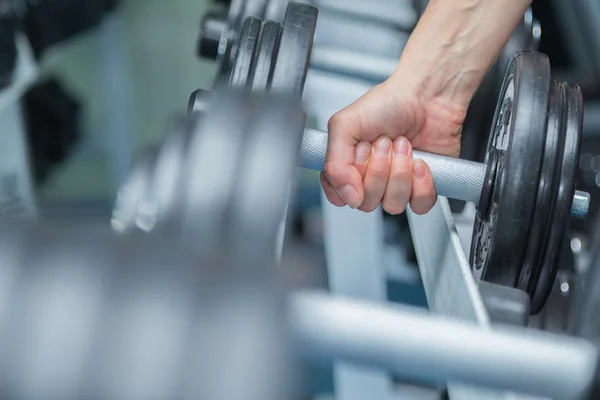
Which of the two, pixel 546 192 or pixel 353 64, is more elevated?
pixel 353 64

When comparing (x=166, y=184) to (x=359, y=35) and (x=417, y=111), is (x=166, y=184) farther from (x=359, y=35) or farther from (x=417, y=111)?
(x=359, y=35)

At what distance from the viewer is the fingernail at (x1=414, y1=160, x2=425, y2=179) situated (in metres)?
0.73

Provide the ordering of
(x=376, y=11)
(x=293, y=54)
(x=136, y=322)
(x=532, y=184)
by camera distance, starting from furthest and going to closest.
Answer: (x=376, y=11)
(x=293, y=54)
(x=532, y=184)
(x=136, y=322)

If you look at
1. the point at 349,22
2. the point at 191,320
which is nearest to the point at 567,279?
the point at 349,22

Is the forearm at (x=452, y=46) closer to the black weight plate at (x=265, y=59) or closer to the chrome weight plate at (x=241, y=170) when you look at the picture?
the black weight plate at (x=265, y=59)

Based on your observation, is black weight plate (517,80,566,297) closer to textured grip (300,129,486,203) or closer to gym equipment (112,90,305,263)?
textured grip (300,129,486,203)

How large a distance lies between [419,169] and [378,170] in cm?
5

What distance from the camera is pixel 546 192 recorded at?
0.60 m

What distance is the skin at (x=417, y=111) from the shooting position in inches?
29.4

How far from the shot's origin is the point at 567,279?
1.15m

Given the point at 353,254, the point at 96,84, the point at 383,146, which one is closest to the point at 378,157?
the point at 383,146

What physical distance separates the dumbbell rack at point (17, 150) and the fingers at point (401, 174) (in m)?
0.72

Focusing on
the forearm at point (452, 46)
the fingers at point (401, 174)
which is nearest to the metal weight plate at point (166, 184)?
the fingers at point (401, 174)

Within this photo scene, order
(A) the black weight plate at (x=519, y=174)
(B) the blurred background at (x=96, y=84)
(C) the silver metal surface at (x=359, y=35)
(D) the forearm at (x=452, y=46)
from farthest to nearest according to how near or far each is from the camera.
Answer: (B) the blurred background at (x=96, y=84)
(C) the silver metal surface at (x=359, y=35)
(D) the forearm at (x=452, y=46)
(A) the black weight plate at (x=519, y=174)
